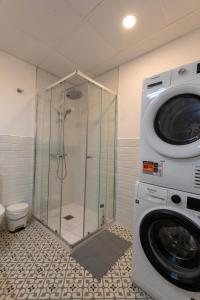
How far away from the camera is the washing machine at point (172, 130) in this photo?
99 cm

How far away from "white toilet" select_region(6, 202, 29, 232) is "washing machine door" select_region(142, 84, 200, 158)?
1852mm

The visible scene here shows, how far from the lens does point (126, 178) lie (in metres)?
2.19

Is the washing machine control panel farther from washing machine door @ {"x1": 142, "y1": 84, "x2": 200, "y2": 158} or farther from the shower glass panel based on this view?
the shower glass panel

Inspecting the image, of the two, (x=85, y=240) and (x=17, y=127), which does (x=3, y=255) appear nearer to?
(x=85, y=240)

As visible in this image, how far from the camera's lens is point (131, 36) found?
1723mm

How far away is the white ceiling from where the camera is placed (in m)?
1.38

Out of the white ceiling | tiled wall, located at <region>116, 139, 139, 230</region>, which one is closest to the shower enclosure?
tiled wall, located at <region>116, 139, 139, 230</region>

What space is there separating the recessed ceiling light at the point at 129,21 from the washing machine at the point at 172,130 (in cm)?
79

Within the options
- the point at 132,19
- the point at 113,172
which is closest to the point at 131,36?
the point at 132,19

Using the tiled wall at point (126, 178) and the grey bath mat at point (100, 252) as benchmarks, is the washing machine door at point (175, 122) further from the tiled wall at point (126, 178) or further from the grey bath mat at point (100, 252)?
the grey bath mat at point (100, 252)

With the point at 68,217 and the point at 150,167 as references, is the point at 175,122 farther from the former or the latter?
the point at 68,217

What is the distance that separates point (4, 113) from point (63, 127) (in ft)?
2.60

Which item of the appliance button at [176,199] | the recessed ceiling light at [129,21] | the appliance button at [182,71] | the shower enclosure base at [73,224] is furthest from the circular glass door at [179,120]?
the shower enclosure base at [73,224]

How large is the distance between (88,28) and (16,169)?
6.57ft
